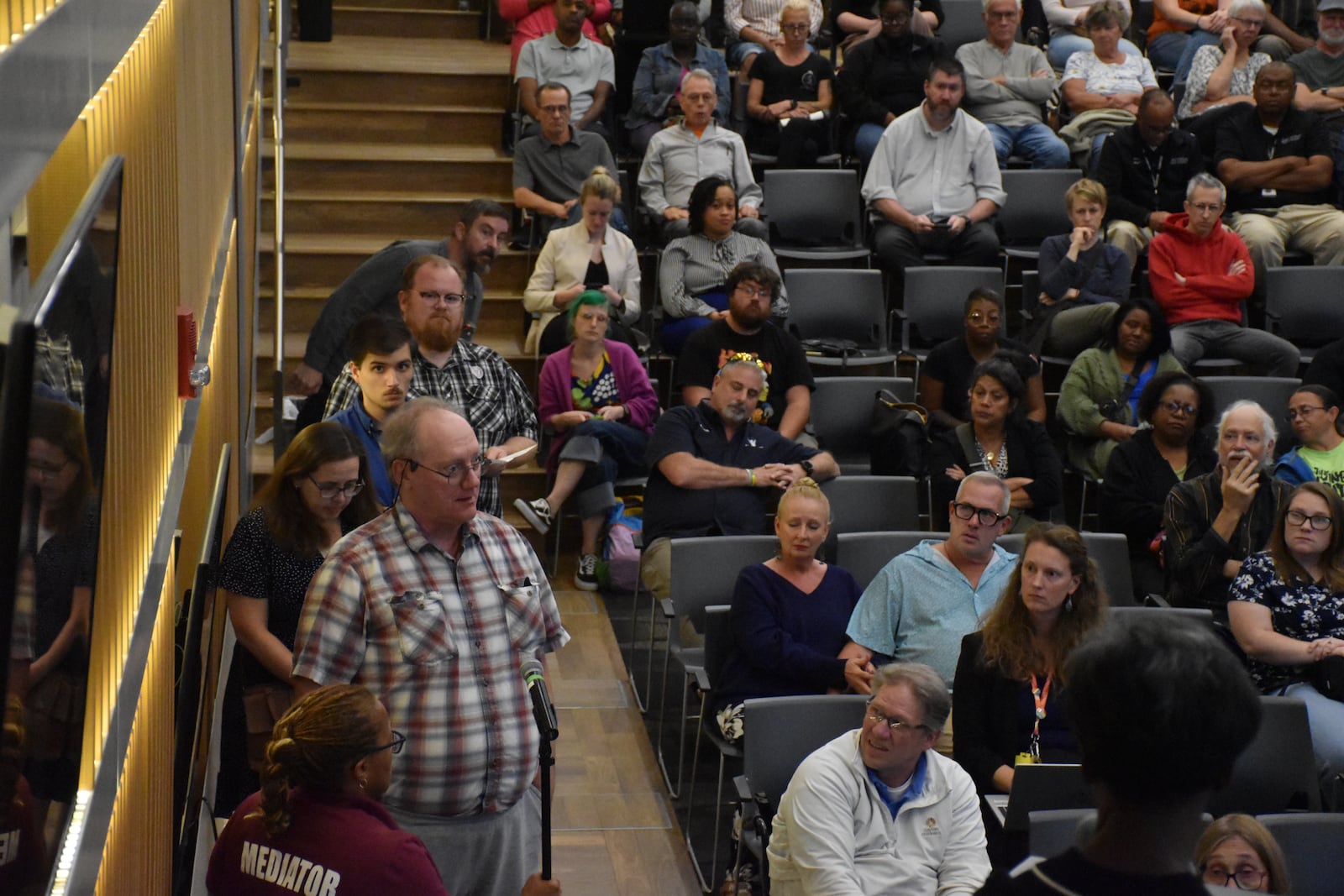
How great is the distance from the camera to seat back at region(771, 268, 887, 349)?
745 cm

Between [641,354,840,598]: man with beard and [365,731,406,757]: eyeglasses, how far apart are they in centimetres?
295

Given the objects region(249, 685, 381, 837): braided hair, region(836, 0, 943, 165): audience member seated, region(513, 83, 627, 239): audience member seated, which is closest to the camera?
region(249, 685, 381, 837): braided hair

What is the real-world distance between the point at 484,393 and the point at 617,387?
1.90 m

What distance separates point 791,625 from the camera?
190 inches

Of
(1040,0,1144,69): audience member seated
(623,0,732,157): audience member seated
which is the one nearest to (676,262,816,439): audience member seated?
(623,0,732,157): audience member seated

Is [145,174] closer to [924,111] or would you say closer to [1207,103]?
[924,111]

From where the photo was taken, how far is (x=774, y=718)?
4.25 meters

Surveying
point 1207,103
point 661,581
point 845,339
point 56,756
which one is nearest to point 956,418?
point 845,339

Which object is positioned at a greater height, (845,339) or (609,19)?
(609,19)

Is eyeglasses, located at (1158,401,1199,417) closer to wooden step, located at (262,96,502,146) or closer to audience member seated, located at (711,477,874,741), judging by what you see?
audience member seated, located at (711,477,874,741)

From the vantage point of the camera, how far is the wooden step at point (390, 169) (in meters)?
8.09

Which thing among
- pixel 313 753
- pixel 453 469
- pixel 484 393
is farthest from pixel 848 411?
pixel 313 753

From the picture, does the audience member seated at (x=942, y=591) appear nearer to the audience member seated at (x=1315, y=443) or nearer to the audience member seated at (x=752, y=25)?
the audience member seated at (x=1315, y=443)

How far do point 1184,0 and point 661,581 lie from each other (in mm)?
6314
